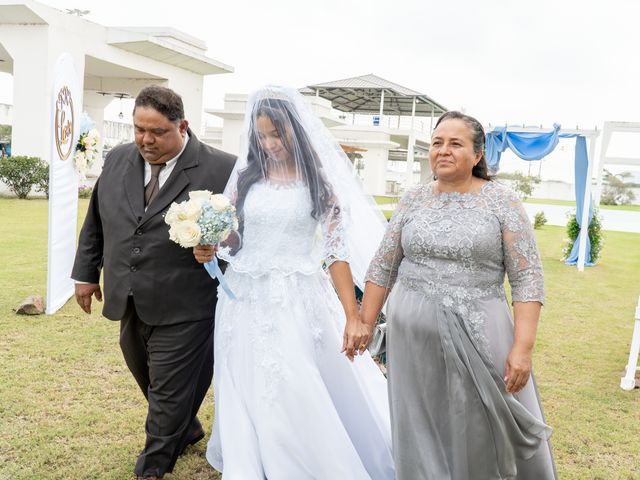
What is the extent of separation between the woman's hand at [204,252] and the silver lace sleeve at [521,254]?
1.45m

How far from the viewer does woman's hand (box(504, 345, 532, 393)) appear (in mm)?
2672

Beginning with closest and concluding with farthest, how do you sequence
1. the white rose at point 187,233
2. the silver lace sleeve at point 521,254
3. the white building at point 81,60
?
1. the silver lace sleeve at point 521,254
2. the white rose at point 187,233
3. the white building at point 81,60

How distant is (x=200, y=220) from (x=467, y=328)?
1345 mm

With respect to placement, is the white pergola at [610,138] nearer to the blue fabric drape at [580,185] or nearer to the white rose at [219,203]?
the blue fabric drape at [580,185]

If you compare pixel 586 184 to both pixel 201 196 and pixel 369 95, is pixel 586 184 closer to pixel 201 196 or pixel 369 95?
pixel 201 196

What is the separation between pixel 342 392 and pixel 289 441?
0.45m

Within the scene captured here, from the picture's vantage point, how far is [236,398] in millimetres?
3285

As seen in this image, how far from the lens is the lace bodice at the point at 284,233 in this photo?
11.0ft

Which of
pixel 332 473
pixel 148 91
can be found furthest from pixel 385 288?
pixel 148 91

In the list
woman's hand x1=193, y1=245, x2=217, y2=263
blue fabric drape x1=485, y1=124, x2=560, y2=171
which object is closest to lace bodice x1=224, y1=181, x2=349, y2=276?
woman's hand x1=193, y1=245, x2=217, y2=263

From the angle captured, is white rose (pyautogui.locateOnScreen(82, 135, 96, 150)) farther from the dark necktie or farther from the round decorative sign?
the dark necktie

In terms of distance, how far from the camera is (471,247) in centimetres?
268

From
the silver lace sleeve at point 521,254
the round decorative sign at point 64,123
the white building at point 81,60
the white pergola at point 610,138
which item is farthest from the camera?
the white building at point 81,60

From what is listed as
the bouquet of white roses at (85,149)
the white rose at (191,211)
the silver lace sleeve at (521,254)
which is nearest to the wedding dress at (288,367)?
the white rose at (191,211)
